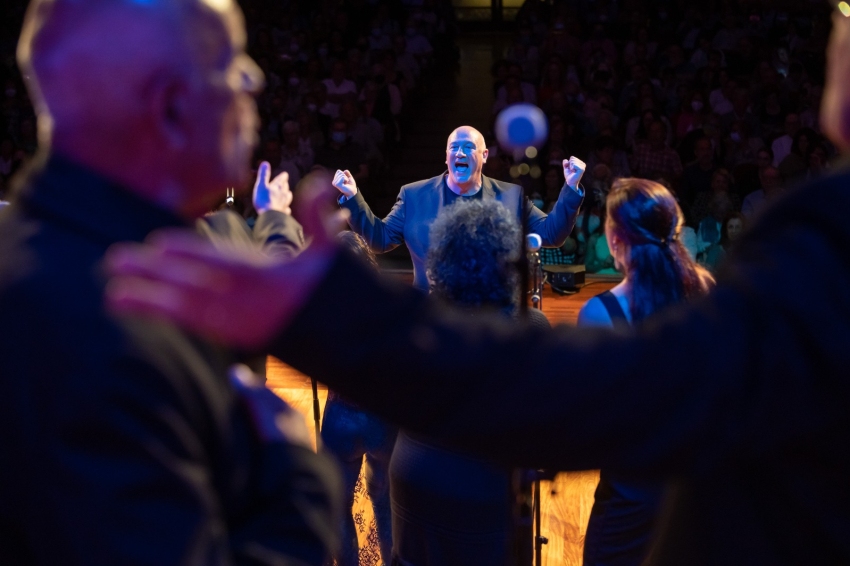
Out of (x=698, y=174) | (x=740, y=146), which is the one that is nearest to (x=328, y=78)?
(x=698, y=174)

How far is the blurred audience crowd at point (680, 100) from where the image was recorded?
6.78m

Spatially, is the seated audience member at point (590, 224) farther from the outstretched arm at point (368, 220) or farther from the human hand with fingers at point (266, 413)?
the human hand with fingers at point (266, 413)

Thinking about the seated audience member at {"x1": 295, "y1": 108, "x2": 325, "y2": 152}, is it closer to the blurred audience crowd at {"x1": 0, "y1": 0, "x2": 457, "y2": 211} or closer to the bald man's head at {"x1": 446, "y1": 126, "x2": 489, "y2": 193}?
the blurred audience crowd at {"x1": 0, "y1": 0, "x2": 457, "y2": 211}

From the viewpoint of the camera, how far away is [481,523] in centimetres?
178

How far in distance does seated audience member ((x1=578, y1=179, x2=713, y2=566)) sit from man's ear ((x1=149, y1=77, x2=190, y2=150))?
1.48m

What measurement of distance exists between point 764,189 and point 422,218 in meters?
3.85

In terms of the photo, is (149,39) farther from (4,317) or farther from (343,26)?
(343,26)

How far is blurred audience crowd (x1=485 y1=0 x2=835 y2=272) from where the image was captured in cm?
678

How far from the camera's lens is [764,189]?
6.59 metres

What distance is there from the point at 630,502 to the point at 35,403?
5.87 ft

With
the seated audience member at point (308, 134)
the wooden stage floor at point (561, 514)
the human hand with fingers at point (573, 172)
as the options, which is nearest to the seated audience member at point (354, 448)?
the wooden stage floor at point (561, 514)

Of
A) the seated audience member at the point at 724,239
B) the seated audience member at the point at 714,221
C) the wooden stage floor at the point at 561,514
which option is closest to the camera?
the wooden stage floor at the point at 561,514

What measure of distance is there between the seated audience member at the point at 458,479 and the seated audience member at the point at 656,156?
5504 mm

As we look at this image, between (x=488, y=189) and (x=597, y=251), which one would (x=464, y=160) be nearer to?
(x=488, y=189)
